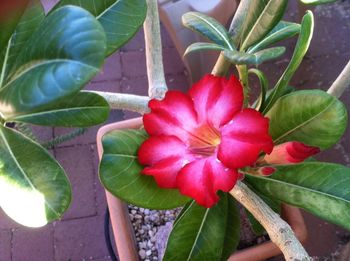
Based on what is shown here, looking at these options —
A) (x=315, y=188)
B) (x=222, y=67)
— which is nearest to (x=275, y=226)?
(x=315, y=188)

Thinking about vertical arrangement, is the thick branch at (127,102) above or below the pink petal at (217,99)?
Answer: below

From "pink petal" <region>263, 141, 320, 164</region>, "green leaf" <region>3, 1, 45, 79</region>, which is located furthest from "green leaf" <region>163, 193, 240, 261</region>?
"green leaf" <region>3, 1, 45, 79</region>

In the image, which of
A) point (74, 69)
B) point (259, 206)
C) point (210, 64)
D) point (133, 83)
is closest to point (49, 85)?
point (74, 69)

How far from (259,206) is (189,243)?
0.14m

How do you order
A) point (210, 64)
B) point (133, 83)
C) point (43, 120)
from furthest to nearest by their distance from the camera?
point (133, 83), point (210, 64), point (43, 120)

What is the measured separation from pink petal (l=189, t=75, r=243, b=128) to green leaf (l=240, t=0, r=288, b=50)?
89 mm

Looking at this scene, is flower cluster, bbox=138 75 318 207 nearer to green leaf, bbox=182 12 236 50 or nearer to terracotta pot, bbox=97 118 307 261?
green leaf, bbox=182 12 236 50

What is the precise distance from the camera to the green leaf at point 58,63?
40cm

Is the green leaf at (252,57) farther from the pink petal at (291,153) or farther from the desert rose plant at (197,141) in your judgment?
the pink petal at (291,153)

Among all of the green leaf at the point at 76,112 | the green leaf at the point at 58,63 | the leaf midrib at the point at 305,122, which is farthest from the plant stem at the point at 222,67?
the green leaf at the point at 58,63

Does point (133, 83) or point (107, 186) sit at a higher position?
point (107, 186)

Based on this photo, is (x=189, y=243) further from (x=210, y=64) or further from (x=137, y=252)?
(x=210, y=64)

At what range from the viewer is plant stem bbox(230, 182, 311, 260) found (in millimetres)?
602

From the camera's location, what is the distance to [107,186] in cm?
60
